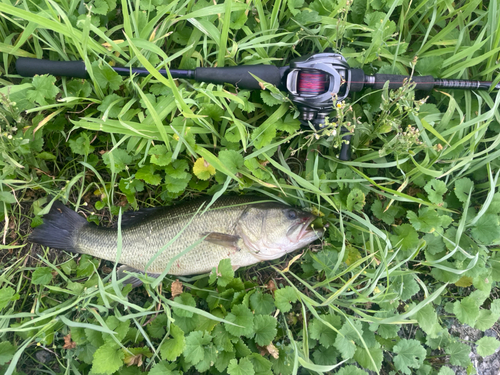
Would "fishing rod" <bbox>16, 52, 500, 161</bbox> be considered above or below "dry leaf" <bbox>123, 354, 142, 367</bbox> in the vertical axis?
above

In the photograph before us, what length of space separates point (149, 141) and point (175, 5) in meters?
0.99

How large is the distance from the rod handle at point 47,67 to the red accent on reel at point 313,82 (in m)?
1.53

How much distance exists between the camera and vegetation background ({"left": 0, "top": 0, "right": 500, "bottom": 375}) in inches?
86.4

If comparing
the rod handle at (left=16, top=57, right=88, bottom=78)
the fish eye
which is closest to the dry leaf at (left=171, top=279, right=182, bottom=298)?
the fish eye

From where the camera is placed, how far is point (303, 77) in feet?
6.98

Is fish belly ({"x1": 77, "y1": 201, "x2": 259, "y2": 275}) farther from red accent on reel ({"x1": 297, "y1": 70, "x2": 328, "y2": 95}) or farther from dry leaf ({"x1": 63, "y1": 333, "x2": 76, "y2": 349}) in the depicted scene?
red accent on reel ({"x1": 297, "y1": 70, "x2": 328, "y2": 95})

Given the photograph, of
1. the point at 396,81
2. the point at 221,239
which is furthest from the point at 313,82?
the point at 221,239

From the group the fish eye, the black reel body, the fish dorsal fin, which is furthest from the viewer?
the fish dorsal fin

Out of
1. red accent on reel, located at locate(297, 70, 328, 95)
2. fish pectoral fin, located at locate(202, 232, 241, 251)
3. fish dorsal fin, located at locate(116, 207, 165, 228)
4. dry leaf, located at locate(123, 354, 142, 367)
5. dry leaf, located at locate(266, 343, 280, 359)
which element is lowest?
dry leaf, located at locate(266, 343, 280, 359)

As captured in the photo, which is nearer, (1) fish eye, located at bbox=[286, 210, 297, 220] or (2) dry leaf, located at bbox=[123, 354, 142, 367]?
(2) dry leaf, located at bbox=[123, 354, 142, 367]

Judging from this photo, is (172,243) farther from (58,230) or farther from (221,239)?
(58,230)

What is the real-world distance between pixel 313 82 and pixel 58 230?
2.24m

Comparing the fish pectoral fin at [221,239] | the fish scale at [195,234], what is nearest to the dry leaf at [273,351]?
the fish scale at [195,234]

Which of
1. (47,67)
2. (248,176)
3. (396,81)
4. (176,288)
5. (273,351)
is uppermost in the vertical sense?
(47,67)
